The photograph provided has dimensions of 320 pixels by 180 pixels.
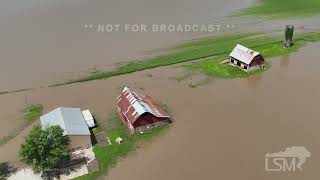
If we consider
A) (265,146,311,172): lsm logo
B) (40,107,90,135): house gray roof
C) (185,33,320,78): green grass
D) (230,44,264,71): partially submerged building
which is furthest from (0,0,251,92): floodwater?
(265,146,311,172): lsm logo

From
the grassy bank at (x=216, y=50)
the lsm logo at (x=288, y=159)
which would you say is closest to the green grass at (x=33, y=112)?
the grassy bank at (x=216, y=50)

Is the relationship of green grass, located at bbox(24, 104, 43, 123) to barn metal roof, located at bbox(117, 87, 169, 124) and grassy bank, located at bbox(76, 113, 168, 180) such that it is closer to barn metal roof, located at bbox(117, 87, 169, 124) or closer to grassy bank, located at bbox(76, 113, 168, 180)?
grassy bank, located at bbox(76, 113, 168, 180)

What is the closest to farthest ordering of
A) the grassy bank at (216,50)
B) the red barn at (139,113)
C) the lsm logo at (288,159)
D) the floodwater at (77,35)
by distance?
the lsm logo at (288,159)
the red barn at (139,113)
the grassy bank at (216,50)
the floodwater at (77,35)

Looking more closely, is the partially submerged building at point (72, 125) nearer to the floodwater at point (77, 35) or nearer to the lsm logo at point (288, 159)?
the floodwater at point (77, 35)

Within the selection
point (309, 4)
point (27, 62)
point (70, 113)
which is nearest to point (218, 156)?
point (70, 113)

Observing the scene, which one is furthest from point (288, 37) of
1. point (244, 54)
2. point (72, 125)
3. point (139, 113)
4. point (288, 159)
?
point (72, 125)

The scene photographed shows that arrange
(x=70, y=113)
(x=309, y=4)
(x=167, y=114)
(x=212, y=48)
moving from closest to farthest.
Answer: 1. (x=70, y=113)
2. (x=167, y=114)
3. (x=212, y=48)
4. (x=309, y=4)

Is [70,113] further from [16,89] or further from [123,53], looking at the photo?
[123,53]
